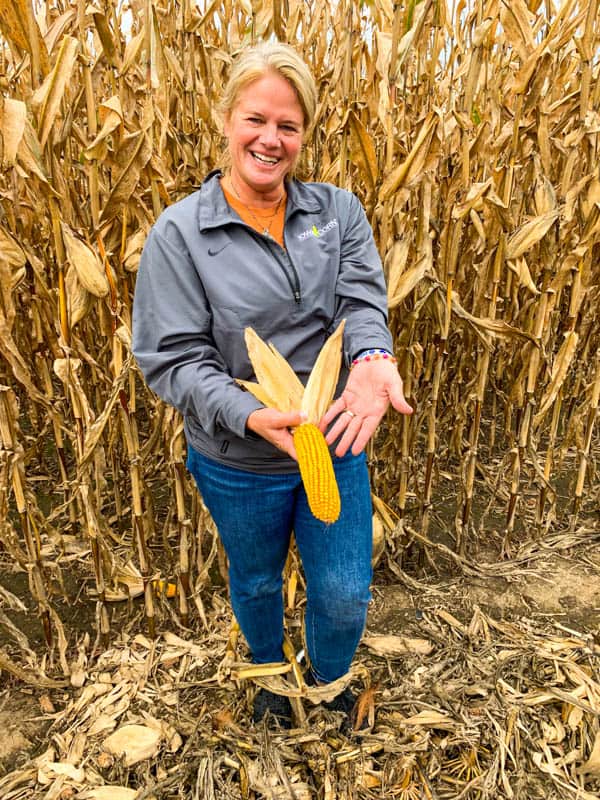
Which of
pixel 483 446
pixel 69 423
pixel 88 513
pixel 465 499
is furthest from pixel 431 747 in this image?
pixel 69 423

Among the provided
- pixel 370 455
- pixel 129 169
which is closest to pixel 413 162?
pixel 129 169

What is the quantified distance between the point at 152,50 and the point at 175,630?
7.31ft

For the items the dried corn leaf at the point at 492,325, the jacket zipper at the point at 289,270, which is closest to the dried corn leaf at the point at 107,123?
the jacket zipper at the point at 289,270

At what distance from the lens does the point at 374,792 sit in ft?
6.12

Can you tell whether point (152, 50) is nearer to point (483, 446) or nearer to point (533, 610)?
point (533, 610)

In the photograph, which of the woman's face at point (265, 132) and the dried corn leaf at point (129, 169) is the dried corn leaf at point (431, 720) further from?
the dried corn leaf at point (129, 169)

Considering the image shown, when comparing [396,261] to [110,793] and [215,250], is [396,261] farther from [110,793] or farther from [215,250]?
[110,793]

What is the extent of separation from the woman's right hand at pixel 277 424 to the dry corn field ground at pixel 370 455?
2.50 ft

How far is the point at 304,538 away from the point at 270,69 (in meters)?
1.25

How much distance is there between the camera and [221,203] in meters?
1.49

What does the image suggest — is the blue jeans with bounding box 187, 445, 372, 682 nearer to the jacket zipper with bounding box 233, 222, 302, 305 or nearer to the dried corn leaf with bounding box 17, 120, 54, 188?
the jacket zipper with bounding box 233, 222, 302, 305

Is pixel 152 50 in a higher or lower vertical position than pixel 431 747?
higher

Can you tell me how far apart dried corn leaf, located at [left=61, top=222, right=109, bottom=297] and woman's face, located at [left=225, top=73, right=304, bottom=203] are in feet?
1.77

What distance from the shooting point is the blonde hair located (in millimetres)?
1377
